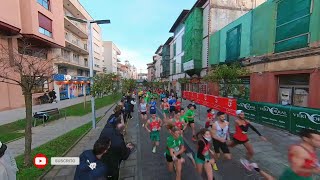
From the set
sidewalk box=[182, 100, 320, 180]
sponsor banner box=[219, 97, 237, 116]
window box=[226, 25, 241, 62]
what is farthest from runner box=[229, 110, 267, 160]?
window box=[226, 25, 241, 62]

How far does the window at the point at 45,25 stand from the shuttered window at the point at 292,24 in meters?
24.1

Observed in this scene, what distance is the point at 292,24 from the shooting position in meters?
12.8

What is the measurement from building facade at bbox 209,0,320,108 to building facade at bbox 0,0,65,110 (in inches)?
704

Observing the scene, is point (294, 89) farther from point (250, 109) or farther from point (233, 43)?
point (233, 43)

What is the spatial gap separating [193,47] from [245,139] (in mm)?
23738

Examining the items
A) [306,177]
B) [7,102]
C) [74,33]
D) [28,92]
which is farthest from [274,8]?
[74,33]

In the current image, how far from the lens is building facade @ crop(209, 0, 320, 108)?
1149cm

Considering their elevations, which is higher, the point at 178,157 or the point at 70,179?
the point at 178,157

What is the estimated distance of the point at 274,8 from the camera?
14250mm

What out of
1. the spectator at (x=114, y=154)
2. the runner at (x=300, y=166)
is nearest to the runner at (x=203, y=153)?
the spectator at (x=114, y=154)

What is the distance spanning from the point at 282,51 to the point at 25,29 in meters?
24.3

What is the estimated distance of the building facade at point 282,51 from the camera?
1149 cm

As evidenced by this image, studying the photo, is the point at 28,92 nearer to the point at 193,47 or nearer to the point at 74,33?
the point at 193,47

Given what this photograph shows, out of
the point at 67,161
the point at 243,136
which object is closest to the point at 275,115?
the point at 243,136
